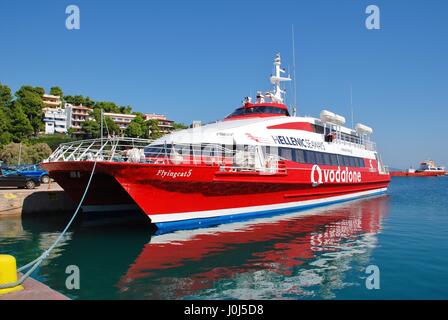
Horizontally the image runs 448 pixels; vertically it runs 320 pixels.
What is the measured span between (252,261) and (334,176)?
48.4 ft

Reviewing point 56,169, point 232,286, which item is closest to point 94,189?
point 56,169

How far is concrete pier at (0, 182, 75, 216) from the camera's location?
757 inches

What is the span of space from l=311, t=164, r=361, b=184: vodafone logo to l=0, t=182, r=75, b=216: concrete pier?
14473 mm

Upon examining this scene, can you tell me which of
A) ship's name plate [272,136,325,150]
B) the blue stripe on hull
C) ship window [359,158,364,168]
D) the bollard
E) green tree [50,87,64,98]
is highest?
green tree [50,87,64,98]

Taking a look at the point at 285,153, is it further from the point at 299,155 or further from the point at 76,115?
the point at 76,115

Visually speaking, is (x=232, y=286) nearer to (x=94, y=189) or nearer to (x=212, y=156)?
(x=212, y=156)

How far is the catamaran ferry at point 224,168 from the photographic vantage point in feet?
44.4

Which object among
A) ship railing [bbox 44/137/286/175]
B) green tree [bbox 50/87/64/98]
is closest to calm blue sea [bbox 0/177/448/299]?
ship railing [bbox 44/137/286/175]

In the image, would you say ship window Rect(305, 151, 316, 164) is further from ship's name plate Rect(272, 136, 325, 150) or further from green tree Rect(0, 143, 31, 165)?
green tree Rect(0, 143, 31, 165)

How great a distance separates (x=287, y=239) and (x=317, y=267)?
3490mm

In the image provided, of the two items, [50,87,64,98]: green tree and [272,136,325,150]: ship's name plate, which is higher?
[50,87,64,98]: green tree

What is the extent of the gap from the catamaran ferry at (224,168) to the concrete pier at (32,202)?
4.73 m

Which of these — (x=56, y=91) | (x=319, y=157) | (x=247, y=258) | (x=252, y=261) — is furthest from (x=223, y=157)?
(x=56, y=91)

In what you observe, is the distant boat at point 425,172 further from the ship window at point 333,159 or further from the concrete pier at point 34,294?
the concrete pier at point 34,294
